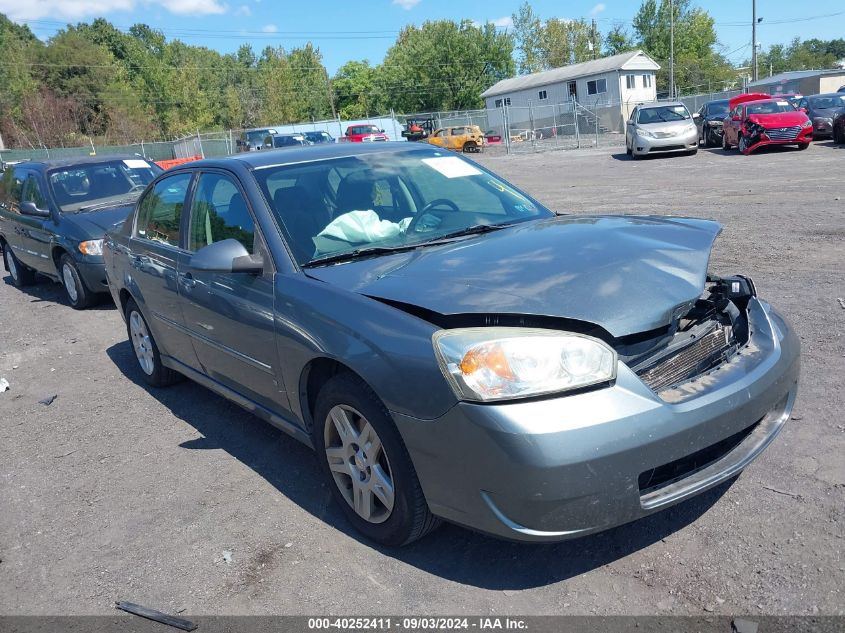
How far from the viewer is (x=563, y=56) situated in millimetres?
93312

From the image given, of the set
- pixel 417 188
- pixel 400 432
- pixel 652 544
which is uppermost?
pixel 417 188

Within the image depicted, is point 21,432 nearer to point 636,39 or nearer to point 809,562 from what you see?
point 809,562

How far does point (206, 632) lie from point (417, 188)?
2.60 m

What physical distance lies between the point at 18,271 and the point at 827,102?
2408 centimetres

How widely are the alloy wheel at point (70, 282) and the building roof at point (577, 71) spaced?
172 feet

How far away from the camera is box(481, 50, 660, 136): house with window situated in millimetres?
53297

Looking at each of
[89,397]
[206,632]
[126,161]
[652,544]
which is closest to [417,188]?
[652,544]

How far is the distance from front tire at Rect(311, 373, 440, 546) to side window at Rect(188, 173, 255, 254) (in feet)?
3.39

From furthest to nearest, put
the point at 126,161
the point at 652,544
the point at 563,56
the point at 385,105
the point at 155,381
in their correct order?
1. the point at 563,56
2. the point at 385,105
3. the point at 126,161
4. the point at 155,381
5. the point at 652,544

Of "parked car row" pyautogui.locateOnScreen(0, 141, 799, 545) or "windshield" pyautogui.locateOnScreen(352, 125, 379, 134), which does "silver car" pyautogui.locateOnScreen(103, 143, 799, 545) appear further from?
"windshield" pyautogui.locateOnScreen(352, 125, 379, 134)

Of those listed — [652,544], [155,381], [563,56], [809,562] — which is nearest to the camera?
[809,562]

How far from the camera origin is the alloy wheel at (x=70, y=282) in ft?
28.6

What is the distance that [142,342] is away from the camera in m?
5.61

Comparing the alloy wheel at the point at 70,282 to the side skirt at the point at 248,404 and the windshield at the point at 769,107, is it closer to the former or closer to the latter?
the side skirt at the point at 248,404
